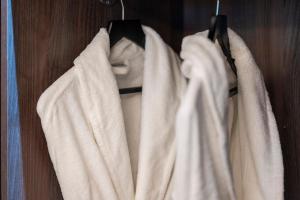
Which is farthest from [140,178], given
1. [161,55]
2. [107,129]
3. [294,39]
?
[294,39]

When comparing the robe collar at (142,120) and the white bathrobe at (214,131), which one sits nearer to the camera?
the white bathrobe at (214,131)

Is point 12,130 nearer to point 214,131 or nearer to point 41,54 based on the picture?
point 41,54

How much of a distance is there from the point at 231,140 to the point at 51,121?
37 cm

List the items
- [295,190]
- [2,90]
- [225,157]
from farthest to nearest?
[295,190], [2,90], [225,157]

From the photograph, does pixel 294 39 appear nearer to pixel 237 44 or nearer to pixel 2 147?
pixel 237 44

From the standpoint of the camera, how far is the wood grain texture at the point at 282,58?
2.21 feet

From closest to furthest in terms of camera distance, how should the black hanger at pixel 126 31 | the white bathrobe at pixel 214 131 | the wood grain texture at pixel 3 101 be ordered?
the white bathrobe at pixel 214 131, the wood grain texture at pixel 3 101, the black hanger at pixel 126 31

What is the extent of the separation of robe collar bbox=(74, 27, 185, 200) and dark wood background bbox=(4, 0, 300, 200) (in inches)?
2.8

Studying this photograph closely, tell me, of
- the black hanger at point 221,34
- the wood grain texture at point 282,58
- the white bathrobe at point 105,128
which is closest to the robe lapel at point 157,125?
the white bathrobe at point 105,128

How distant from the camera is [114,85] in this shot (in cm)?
65

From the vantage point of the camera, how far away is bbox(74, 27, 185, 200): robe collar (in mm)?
631

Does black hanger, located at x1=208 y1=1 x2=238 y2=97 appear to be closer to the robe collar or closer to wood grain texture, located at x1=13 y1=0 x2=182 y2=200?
the robe collar

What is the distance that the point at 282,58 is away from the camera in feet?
2.27

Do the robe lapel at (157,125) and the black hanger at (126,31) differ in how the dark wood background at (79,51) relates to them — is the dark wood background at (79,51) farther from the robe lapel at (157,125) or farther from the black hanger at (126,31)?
the robe lapel at (157,125)
